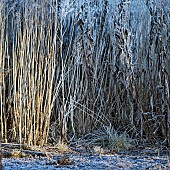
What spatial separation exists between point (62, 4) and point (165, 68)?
1620 millimetres

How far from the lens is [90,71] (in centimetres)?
593

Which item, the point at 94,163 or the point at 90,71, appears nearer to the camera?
the point at 94,163

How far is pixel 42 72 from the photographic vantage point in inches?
218

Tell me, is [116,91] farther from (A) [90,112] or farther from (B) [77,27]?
(B) [77,27]

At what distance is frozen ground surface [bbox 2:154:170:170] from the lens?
13.1 feet

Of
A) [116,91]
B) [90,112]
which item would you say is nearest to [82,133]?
[90,112]

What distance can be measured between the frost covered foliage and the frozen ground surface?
2.78 feet

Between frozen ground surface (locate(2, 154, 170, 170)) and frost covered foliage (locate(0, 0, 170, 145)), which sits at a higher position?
frost covered foliage (locate(0, 0, 170, 145))

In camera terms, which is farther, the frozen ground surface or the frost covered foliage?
the frost covered foliage

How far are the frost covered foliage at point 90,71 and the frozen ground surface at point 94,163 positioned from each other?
849 mm

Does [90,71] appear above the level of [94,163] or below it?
above

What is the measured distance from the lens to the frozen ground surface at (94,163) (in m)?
4.00

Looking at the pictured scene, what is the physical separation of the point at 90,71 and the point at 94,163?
195 centimetres

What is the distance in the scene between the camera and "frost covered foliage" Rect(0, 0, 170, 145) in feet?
17.2
